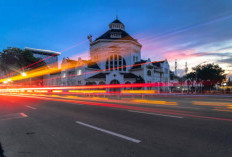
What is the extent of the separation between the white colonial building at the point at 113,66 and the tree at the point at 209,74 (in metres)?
11.5

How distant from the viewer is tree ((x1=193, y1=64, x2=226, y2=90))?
41875 mm

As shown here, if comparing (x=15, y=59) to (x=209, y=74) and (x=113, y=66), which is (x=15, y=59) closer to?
(x=113, y=66)

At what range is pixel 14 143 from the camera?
4.33 meters

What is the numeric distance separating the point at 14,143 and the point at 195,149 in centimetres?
553

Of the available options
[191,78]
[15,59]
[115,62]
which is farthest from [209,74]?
[15,59]

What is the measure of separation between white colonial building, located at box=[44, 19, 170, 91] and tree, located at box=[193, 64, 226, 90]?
37.6 ft

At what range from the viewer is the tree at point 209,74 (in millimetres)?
41875

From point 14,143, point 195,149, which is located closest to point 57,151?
point 14,143

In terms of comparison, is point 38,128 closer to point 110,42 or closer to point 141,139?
point 141,139

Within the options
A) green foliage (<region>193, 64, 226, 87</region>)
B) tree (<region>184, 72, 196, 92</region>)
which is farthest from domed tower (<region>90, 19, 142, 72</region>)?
green foliage (<region>193, 64, 226, 87</region>)

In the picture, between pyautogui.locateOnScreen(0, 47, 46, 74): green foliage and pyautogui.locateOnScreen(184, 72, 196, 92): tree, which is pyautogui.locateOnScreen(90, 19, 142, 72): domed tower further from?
pyautogui.locateOnScreen(0, 47, 46, 74): green foliage

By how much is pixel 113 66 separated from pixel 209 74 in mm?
30514

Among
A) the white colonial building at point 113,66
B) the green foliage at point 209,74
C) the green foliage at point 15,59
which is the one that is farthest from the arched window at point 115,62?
the green foliage at point 15,59

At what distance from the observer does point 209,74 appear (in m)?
41.8
